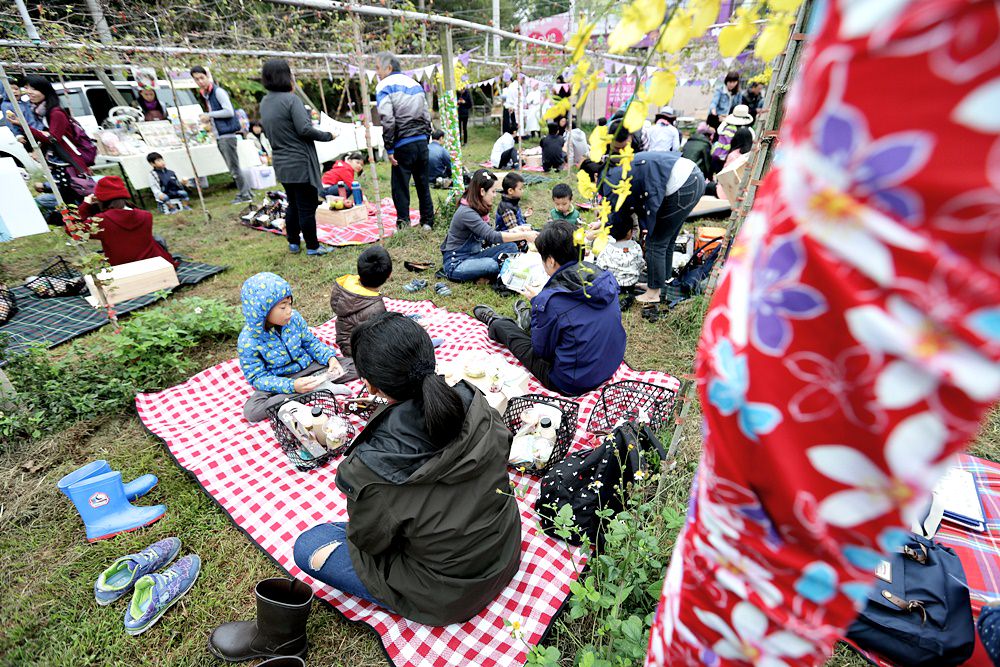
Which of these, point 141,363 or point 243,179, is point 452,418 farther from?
point 243,179

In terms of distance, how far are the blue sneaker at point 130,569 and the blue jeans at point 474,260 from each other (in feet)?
10.9

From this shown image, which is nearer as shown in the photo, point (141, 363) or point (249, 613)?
point (249, 613)

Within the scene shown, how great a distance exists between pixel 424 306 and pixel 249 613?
2.89m

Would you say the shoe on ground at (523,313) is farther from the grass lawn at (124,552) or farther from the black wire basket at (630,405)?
the black wire basket at (630,405)

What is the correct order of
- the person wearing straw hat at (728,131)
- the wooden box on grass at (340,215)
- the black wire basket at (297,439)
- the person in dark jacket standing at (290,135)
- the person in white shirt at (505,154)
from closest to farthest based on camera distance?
the black wire basket at (297,439) → the person in dark jacket standing at (290,135) → the wooden box on grass at (340,215) → the person wearing straw hat at (728,131) → the person in white shirt at (505,154)

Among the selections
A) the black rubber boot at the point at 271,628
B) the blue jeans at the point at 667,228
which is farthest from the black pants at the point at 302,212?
the black rubber boot at the point at 271,628

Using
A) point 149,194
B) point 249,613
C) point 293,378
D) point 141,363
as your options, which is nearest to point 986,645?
point 249,613

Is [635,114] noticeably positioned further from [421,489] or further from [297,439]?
[297,439]

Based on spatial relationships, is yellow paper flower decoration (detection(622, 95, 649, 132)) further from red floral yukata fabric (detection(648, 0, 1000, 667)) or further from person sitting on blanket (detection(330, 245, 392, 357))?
person sitting on blanket (detection(330, 245, 392, 357))

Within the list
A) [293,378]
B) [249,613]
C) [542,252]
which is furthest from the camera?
[293,378]

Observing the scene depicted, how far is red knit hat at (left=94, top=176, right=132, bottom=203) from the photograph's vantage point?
4738 mm

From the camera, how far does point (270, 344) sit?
3.17 m

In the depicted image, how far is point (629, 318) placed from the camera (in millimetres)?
4371

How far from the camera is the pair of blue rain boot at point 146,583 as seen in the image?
2.07 meters
